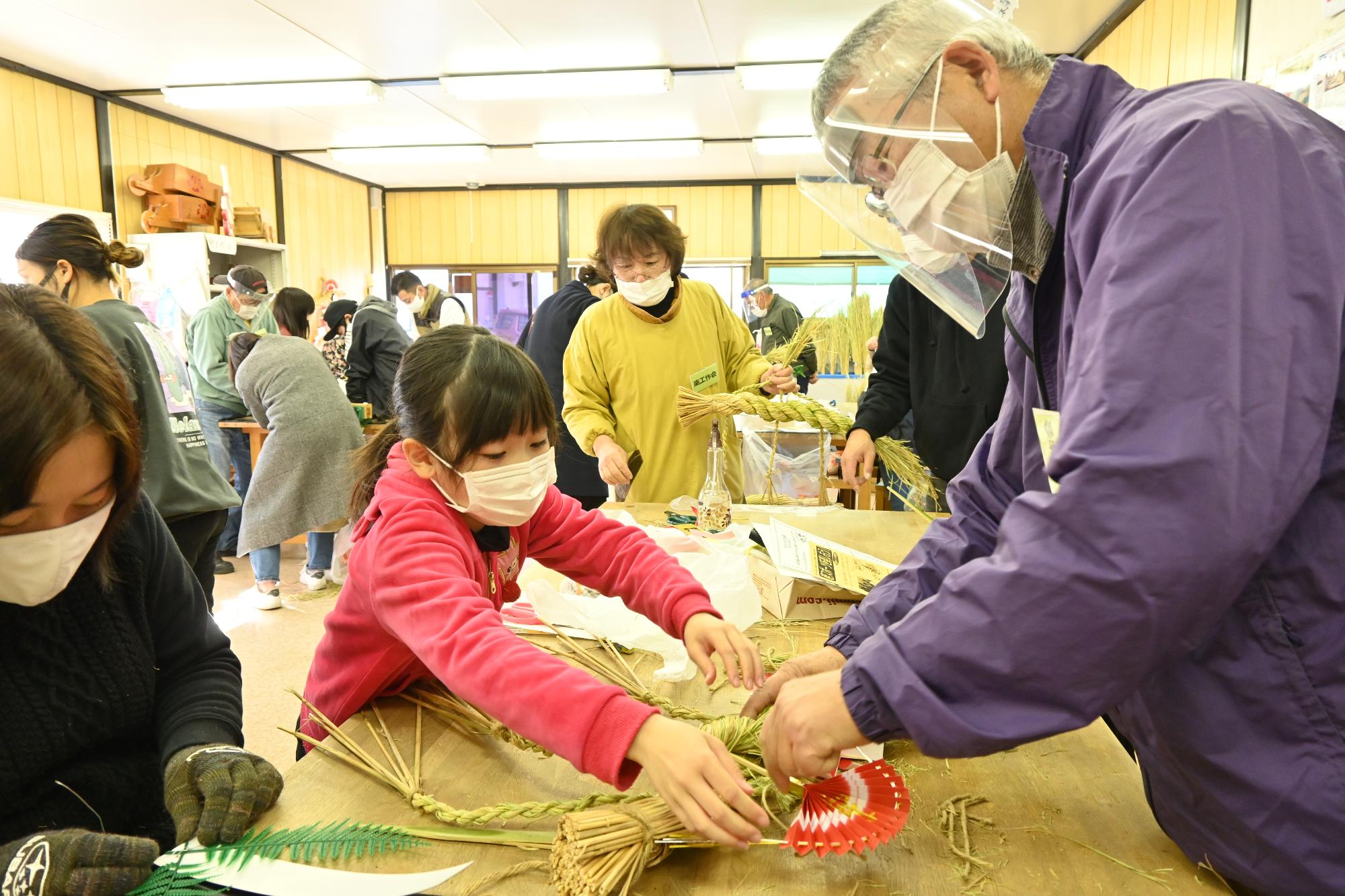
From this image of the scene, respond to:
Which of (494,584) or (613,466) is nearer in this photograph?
(494,584)

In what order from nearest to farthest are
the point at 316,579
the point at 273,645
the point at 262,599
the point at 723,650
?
the point at 723,650 < the point at 273,645 < the point at 262,599 < the point at 316,579

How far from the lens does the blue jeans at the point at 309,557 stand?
4.34 metres

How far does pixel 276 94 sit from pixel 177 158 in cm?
150

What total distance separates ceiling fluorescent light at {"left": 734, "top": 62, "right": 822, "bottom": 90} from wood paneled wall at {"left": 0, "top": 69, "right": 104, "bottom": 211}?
462 centimetres

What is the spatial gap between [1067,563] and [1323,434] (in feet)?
0.70

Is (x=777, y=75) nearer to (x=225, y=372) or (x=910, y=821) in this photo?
(x=225, y=372)

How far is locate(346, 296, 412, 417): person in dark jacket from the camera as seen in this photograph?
498 cm

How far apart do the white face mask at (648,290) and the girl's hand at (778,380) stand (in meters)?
0.40

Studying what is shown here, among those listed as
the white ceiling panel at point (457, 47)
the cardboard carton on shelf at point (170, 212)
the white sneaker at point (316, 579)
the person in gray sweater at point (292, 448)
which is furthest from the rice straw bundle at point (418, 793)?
the cardboard carton on shelf at point (170, 212)

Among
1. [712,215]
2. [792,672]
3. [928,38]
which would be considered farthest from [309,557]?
[712,215]

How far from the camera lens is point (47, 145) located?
5.83 meters

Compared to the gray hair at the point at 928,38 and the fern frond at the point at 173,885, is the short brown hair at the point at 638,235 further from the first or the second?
the fern frond at the point at 173,885

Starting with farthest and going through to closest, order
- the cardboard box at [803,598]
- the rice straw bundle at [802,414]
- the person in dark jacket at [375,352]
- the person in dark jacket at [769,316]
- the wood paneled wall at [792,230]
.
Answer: the wood paneled wall at [792,230], the person in dark jacket at [769,316], the person in dark jacket at [375,352], the rice straw bundle at [802,414], the cardboard box at [803,598]

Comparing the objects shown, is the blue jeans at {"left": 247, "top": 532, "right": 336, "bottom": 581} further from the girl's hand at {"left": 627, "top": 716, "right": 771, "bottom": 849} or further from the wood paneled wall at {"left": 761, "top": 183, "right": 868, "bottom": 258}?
the wood paneled wall at {"left": 761, "top": 183, "right": 868, "bottom": 258}
